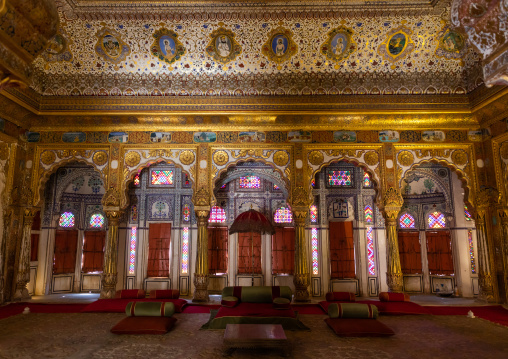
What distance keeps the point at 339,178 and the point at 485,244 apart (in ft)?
15.8

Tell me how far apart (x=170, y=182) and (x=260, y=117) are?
181 inches

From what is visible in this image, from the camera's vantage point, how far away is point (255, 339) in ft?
16.5

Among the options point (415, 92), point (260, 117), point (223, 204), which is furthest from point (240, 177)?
point (415, 92)

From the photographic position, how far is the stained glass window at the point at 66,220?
1220 cm

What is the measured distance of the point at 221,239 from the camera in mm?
12398

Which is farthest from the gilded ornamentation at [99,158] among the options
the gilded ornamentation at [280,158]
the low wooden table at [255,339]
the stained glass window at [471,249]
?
the stained glass window at [471,249]

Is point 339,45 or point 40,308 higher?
point 339,45

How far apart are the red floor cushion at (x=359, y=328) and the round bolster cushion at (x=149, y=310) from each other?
10.7ft

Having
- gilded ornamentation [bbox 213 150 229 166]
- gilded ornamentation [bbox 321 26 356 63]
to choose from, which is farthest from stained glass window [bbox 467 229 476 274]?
gilded ornamentation [bbox 213 150 229 166]

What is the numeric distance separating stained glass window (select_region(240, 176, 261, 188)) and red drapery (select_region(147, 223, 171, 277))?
3.07 m

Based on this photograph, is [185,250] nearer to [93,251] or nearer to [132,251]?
[132,251]

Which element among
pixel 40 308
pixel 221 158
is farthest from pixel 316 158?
pixel 40 308

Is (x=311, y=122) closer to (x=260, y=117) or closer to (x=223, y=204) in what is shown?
(x=260, y=117)

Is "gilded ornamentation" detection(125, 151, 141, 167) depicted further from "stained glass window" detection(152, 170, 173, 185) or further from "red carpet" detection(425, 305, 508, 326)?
"red carpet" detection(425, 305, 508, 326)
